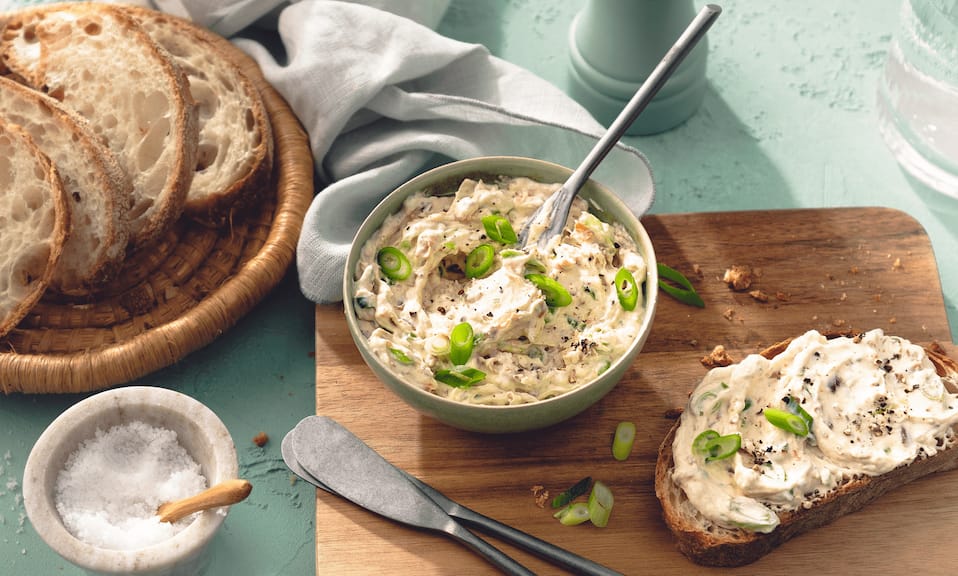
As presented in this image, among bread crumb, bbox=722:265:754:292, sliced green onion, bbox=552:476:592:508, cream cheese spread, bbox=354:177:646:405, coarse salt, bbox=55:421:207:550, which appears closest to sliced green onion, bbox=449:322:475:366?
cream cheese spread, bbox=354:177:646:405

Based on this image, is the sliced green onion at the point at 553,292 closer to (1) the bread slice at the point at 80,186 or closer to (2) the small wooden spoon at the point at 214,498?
(2) the small wooden spoon at the point at 214,498

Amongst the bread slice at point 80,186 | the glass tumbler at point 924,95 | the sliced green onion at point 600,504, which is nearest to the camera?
the sliced green onion at point 600,504

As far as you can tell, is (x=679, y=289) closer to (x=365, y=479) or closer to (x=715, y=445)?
(x=715, y=445)

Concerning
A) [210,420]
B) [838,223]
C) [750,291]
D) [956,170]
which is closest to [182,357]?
[210,420]

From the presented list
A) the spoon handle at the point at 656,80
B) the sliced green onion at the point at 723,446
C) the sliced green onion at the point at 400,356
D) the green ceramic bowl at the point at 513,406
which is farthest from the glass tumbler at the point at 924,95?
the sliced green onion at the point at 400,356

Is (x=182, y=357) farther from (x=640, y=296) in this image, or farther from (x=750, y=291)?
(x=750, y=291)

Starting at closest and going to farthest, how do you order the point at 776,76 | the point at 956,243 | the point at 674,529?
the point at 674,529 < the point at 956,243 < the point at 776,76
